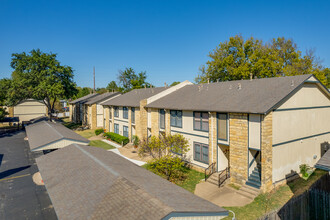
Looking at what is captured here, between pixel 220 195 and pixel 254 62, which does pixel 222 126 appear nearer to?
pixel 220 195

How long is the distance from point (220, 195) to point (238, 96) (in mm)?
7859

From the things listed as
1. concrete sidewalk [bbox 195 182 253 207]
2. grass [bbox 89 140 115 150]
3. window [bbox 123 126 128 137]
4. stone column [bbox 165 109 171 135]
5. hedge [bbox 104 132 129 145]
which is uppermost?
stone column [bbox 165 109 171 135]

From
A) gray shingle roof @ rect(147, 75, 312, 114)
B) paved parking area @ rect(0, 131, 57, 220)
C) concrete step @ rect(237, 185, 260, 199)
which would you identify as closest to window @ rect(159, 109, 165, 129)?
gray shingle roof @ rect(147, 75, 312, 114)

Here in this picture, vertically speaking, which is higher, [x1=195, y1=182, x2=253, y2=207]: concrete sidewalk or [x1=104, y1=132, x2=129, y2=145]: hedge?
[x1=104, y1=132, x2=129, y2=145]: hedge

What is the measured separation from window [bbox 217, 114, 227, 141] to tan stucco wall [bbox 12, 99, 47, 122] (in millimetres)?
54130

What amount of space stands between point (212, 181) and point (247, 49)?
31454 millimetres

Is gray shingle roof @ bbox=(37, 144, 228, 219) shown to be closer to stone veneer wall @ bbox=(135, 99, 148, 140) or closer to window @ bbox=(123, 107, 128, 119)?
stone veneer wall @ bbox=(135, 99, 148, 140)

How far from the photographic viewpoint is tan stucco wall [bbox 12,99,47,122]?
54.5 m

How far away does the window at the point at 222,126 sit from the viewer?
16219 mm

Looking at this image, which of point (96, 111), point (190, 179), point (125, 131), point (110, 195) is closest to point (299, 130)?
point (190, 179)

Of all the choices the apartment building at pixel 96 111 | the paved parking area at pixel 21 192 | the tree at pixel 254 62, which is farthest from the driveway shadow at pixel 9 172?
the tree at pixel 254 62

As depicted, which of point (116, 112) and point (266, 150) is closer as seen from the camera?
point (266, 150)

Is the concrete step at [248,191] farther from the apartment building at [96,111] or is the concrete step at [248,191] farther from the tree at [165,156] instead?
the apartment building at [96,111]

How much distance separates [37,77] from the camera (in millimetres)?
36094
